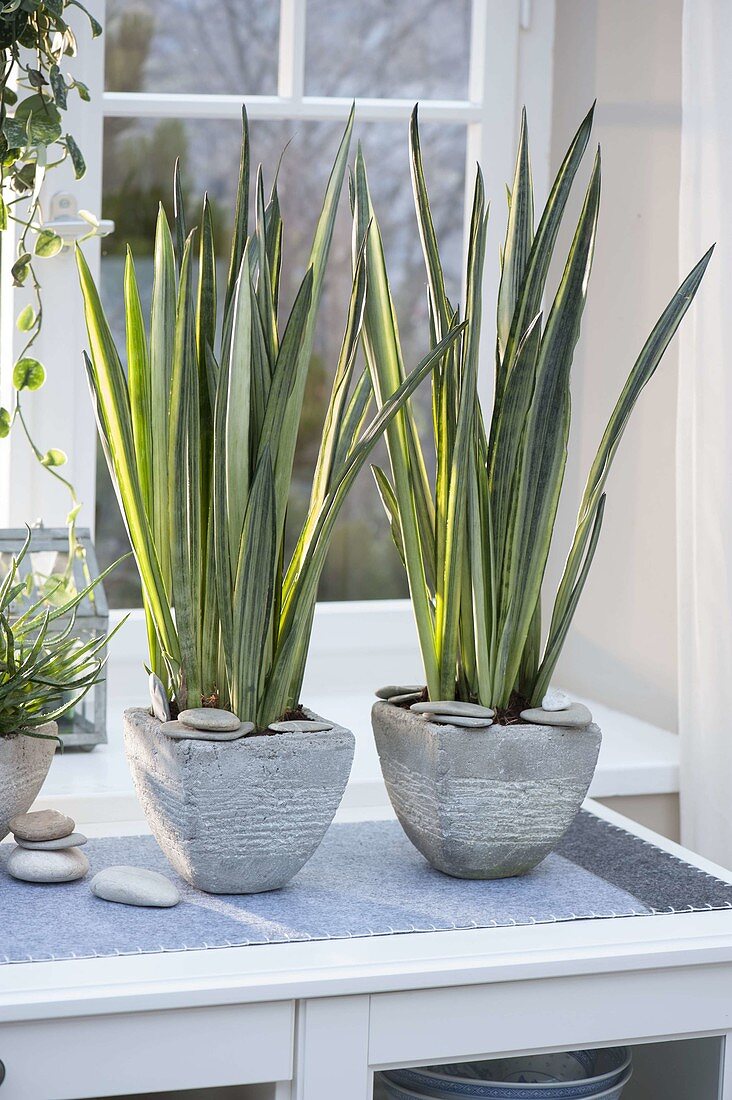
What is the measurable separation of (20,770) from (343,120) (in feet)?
3.32

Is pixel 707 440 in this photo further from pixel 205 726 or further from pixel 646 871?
pixel 205 726

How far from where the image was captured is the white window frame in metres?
1.48

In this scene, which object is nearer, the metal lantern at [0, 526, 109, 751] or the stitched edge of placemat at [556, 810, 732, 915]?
the stitched edge of placemat at [556, 810, 732, 915]

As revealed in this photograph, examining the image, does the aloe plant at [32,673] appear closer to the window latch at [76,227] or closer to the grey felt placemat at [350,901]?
the grey felt placemat at [350,901]

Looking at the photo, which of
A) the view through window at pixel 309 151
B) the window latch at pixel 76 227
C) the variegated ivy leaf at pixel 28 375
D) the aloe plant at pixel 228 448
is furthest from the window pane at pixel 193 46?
the aloe plant at pixel 228 448

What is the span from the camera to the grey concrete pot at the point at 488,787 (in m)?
0.94

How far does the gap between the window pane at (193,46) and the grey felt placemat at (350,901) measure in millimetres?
946

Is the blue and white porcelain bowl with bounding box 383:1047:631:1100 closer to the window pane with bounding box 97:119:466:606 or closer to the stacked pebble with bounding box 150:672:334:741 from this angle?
the stacked pebble with bounding box 150:672:334:741

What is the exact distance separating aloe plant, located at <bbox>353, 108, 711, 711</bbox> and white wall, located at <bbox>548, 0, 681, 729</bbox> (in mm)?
567

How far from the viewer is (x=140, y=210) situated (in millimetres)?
1565

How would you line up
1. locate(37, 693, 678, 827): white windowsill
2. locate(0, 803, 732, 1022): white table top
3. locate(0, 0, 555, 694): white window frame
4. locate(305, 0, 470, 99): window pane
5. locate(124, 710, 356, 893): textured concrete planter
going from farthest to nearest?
locate(305, 0, 470, 99): window pane
locate(0, 0, 555, 694): white window frame
locate(37, 693, 678, 827): white windowsill
locate(124, 710, 356, 893): textured concrete planter
locate(0, 803, 732, 1022): white table top

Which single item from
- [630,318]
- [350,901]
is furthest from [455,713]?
[630,318]

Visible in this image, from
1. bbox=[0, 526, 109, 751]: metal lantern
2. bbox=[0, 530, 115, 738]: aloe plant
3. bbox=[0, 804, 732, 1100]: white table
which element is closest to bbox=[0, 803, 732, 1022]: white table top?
bbox=[0, 804, 732, 1100]: white table

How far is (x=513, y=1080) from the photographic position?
0.92 metres
